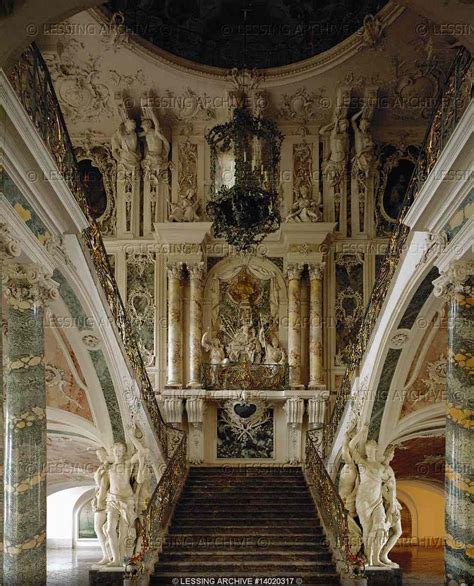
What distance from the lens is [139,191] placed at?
650 inches

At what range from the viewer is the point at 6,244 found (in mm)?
6730

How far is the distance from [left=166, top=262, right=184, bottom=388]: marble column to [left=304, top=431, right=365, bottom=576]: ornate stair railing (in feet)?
9.92

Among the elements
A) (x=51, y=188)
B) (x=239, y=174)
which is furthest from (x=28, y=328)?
(x=239, y=174)

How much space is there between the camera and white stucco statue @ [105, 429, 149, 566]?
36.0 feet

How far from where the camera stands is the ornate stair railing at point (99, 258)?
759cm

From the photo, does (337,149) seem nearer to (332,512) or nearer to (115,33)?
(115,33)

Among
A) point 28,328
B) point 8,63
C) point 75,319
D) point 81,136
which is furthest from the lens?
point 81,136

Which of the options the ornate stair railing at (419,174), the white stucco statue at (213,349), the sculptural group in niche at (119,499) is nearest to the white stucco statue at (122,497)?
the sculptural group in niche at (119,499)

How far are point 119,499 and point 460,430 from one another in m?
5.03

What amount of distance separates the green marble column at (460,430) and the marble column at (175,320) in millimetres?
8100

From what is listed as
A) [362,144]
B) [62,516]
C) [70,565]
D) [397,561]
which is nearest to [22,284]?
[362,144]

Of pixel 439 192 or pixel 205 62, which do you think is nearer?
pixel 439 192

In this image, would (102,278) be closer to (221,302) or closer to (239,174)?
(239,174)

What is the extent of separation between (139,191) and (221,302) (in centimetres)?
276
